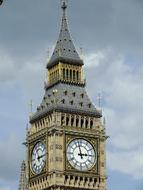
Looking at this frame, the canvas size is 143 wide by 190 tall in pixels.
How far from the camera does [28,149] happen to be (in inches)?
3241

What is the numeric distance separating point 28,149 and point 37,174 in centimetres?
428

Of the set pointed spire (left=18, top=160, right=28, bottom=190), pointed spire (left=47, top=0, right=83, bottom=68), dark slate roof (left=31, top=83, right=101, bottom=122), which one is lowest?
pointed spire (left=18, top=160, right=28, bottom=190)

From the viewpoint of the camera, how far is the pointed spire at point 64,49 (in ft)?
273

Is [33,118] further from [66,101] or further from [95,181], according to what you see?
[95,181]

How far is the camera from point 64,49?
278ft

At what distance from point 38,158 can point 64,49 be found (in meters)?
15.4

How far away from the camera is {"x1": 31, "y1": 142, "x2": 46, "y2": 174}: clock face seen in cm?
7919

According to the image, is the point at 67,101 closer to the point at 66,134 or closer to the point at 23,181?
the point at 66,134

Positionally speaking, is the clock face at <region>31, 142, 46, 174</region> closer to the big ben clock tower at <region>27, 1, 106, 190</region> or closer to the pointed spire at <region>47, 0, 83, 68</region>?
the big ben clock tower at <region>27, 1, 106, 190</region>

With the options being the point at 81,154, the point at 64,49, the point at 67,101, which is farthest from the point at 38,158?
the point at 64,49

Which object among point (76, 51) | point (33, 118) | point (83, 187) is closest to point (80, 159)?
point (83, 187)

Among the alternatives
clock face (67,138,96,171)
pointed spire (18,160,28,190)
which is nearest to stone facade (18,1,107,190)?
clock face (67,138,96,171)

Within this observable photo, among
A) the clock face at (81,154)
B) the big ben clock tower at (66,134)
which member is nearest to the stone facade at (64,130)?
the big ben clock tower at (66,134)

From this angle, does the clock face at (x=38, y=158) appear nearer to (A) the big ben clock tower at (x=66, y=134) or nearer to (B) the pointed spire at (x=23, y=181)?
(A) the big ben clock tower at (x=66, y=134)
